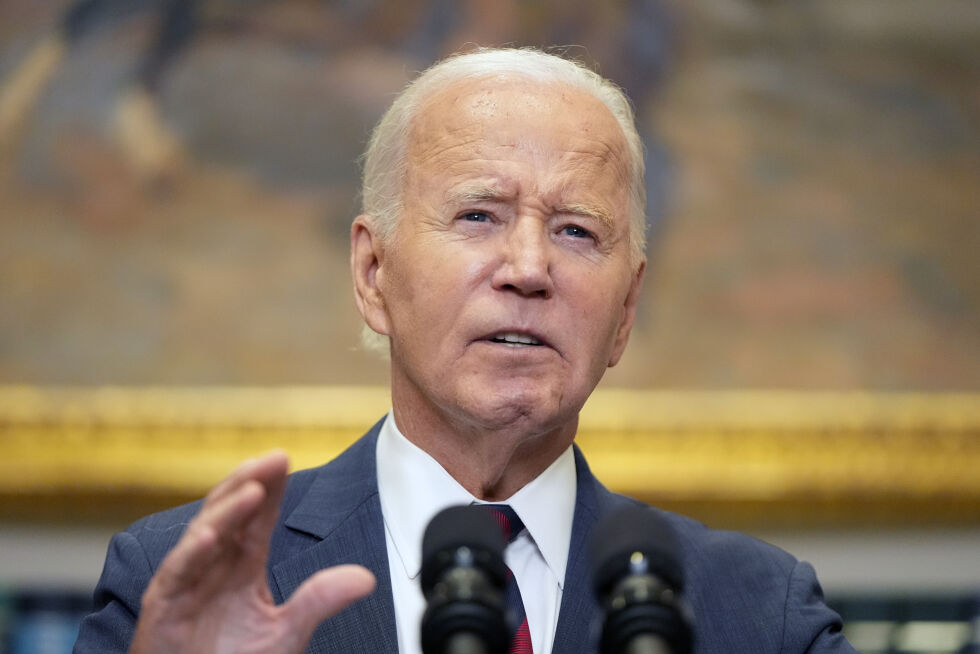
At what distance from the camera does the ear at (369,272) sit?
8.08ft

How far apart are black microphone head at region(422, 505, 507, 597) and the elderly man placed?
71 cm

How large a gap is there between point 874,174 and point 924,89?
459mm

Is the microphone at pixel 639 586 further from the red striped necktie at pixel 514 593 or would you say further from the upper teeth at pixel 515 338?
the upper teeth at pixel 515 338

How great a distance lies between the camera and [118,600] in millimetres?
2145

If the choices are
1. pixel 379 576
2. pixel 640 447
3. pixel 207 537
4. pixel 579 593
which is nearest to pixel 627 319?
pixel 579 593

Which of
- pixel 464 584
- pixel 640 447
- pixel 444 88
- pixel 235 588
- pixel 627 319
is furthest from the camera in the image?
pixel 640 447

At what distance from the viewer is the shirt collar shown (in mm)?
2256

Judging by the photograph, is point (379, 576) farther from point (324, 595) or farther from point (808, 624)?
point (808, 624)

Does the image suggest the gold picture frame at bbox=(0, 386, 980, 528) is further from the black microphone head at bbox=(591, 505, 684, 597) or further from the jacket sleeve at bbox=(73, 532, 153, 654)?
the black microphone head at bbox=(591, 505, 684, 597)

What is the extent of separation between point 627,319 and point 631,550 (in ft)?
3.97

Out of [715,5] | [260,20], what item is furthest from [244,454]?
[715,5]

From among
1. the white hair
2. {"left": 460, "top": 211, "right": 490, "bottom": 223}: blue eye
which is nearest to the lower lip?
{"left": 460, "top": 211, "right": 490, "bottom": 223}: blue eye

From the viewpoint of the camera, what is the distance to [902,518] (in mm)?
4707

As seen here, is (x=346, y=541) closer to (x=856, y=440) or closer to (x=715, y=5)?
(x=856, y=440)
